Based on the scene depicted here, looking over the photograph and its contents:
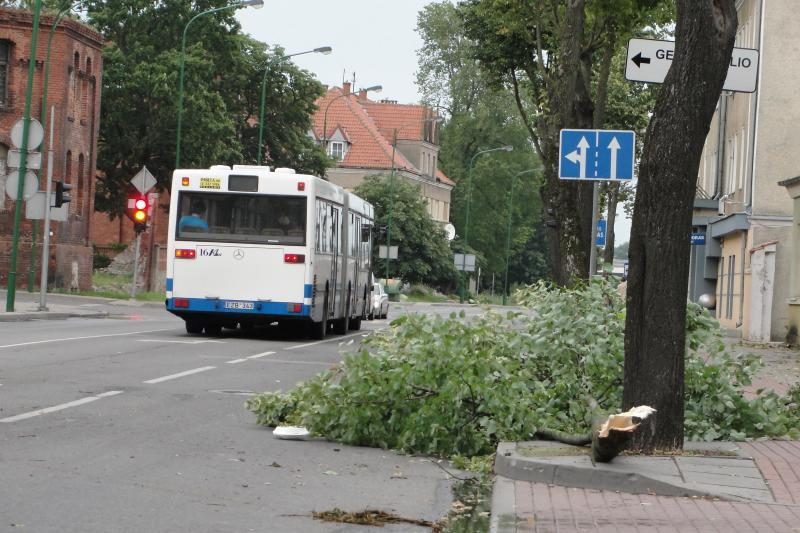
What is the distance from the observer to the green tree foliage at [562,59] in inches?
896

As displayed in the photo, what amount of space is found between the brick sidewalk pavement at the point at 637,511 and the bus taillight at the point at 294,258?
673 inches

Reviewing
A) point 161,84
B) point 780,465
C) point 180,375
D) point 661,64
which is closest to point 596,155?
point 661,64

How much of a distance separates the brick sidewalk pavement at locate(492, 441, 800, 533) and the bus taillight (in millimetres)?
17104

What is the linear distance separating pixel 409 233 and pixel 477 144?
20.8 metres

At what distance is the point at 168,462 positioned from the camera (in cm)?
984

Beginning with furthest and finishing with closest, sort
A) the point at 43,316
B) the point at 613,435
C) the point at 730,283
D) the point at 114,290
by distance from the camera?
the point at 114,290
the point at 730,283
the point at 43,316
the point at 613,435

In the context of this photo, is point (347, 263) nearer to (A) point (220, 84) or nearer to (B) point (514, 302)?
(B) point (514, 302)

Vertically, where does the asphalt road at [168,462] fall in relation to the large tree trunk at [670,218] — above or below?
below

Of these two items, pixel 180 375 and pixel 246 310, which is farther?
pixel 246 310

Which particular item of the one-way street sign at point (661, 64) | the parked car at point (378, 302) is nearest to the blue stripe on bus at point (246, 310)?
the one-way street sign at point (661, 64)

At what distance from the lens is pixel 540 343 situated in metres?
12.1

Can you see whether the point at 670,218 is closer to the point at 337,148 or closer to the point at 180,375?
the point at 180,375

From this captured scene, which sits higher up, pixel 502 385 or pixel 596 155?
pixel 596 155

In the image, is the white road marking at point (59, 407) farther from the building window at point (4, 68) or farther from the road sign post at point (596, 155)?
the building window at point (4, 68)
